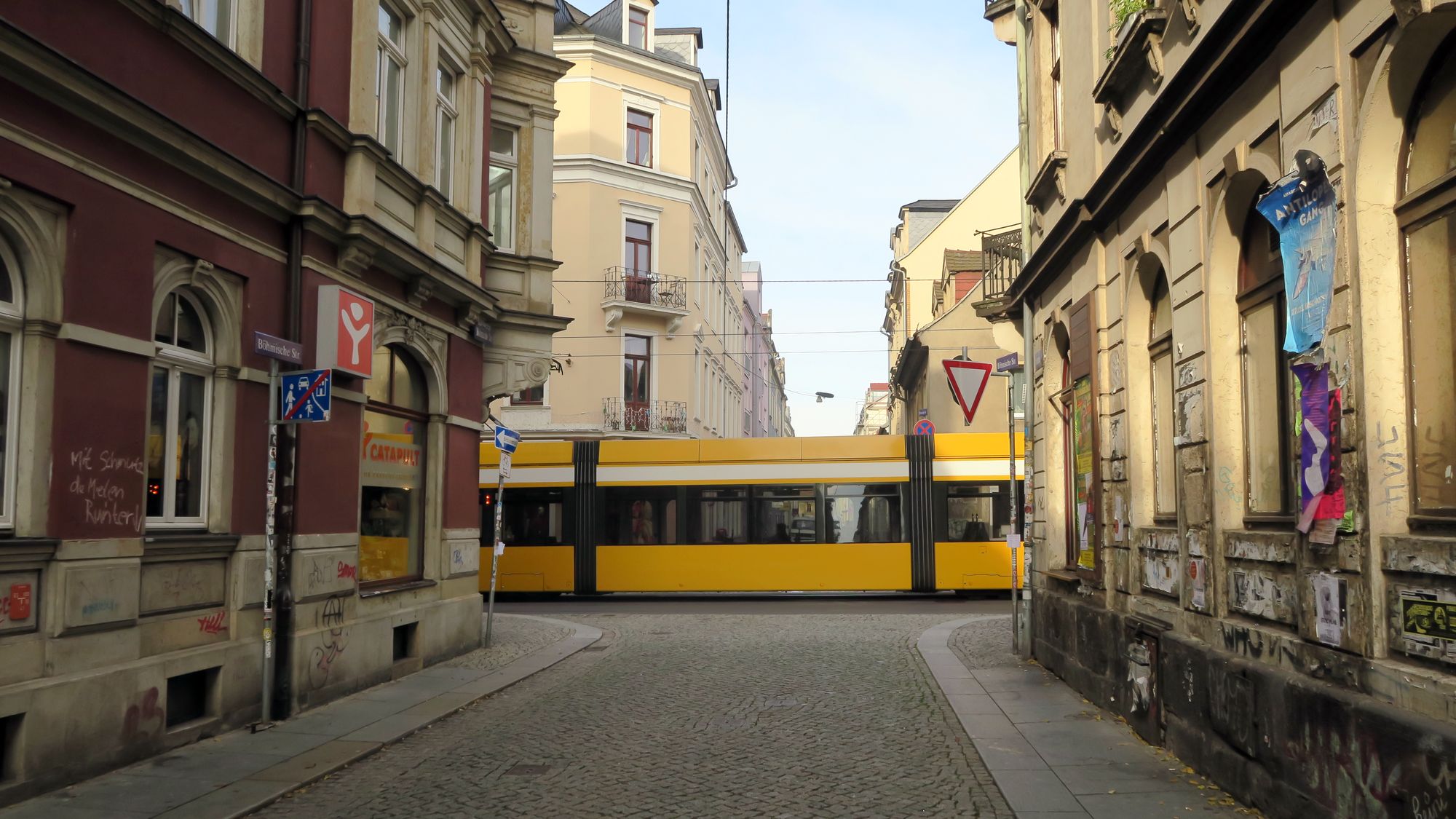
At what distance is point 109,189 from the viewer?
8125mm

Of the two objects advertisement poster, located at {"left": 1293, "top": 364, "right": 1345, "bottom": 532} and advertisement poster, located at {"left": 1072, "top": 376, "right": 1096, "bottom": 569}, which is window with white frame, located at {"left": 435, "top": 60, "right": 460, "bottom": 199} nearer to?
advertisement poster, located at {"left": 1072, "top": 376, "right": 1096, "bottom": 569}

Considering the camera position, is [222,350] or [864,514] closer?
[222,350]

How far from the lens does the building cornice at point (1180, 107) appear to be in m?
6.92

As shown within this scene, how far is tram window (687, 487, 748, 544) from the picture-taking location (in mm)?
24000

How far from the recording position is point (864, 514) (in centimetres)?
2372

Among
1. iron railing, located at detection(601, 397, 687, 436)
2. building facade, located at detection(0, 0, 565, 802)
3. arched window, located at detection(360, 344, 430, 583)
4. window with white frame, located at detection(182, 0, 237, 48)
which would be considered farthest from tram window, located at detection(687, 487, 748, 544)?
window with white frame, located at detection(182, 0, 237, 48)

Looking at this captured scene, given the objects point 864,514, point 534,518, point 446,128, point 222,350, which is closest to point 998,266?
point 864,514

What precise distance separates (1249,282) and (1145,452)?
2.54m

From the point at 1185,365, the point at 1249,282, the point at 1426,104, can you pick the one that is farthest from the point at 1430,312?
the point at 1185,365

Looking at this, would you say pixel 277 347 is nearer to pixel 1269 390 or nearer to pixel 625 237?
pixel 1269 390

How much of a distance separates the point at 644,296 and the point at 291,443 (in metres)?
27.1

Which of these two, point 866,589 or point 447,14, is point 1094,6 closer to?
point 447,14

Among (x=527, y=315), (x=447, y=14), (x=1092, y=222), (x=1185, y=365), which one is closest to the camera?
(x=1185, y=365)

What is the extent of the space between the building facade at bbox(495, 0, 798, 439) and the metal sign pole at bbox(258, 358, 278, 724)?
25.2m
